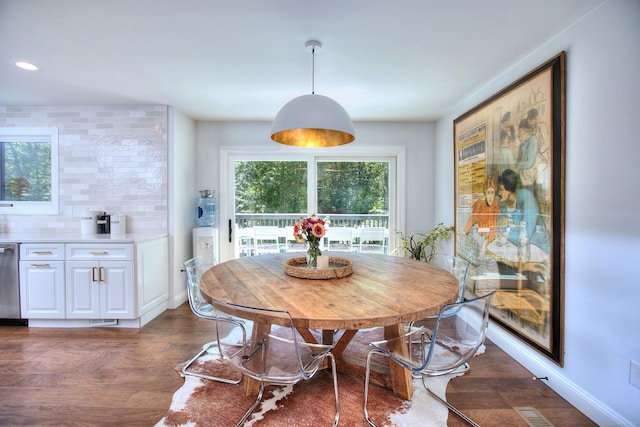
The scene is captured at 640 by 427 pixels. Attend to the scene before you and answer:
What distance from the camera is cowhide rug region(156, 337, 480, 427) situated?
1662mm

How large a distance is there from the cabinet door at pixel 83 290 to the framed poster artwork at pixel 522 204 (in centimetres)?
369

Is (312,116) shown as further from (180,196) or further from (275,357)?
(180,196)

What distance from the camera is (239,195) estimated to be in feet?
13.5

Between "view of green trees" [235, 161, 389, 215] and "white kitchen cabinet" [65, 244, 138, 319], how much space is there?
158cm

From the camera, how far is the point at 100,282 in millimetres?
2881

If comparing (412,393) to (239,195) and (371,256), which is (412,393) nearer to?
(371,256)

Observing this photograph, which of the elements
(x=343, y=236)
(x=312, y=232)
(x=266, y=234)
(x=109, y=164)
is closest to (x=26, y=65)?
(x=109, y=164)

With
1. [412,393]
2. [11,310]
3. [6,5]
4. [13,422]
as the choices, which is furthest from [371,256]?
[11,310]

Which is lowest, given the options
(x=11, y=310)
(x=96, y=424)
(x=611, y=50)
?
(x=96, y=424)

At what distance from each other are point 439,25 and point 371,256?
1.76 metres

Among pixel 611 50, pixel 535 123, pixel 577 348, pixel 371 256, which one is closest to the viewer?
pixel 611 50

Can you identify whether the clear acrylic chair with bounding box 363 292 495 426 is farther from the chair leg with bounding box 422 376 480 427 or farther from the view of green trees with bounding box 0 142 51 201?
the view of green trees with bounding box 0 142 51 201

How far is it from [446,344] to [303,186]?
9.44 ft

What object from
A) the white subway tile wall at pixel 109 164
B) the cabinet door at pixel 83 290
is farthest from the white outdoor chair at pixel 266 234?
the cabinet door at pixel 83 290
